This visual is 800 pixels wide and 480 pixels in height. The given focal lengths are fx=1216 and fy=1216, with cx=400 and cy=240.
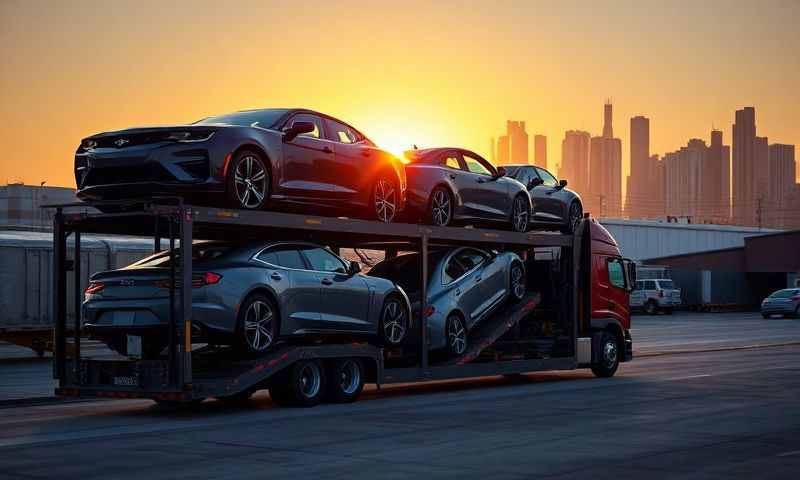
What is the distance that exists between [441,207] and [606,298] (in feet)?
15.3

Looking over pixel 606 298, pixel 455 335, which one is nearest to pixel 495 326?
pixel 455 335

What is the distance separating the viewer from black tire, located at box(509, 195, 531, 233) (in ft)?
63.3

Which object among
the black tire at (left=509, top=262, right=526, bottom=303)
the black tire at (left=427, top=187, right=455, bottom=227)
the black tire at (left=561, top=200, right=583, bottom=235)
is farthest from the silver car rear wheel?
the black tire at (left=561, top=200, right=583, bottom=235)

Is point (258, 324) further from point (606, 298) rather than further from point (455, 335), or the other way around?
point (606, 298)

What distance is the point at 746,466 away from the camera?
32.8ft

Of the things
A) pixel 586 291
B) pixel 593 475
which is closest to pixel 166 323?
pixel 593 475

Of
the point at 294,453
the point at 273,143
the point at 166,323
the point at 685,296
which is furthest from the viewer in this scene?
the point at 685,296

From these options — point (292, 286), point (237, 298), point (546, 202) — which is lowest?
point (237, 298)

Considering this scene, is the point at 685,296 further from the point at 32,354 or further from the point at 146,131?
the point at 146,131

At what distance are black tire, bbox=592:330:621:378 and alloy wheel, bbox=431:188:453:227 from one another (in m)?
4.61

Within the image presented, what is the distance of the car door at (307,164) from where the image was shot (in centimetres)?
1434

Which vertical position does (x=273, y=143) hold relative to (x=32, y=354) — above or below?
above

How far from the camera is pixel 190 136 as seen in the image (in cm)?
1335

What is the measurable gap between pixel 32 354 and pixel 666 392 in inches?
673
